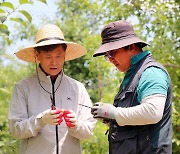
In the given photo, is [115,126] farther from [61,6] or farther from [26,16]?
[61,6]

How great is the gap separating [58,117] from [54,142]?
0.67 ft

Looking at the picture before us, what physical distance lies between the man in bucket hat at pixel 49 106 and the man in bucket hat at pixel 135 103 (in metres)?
0.32

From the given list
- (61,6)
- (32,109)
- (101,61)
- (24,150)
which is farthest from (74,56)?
(61,6)

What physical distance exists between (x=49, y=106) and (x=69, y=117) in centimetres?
20

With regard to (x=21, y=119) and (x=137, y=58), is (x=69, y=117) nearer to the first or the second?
(x=21, y=119)

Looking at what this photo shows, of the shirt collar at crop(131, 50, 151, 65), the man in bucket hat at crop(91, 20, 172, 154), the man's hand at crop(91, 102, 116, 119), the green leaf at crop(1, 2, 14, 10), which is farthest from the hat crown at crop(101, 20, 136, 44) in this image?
the green leaf at crop(1, 2, 14, 10)

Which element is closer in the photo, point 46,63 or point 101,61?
point 46,63

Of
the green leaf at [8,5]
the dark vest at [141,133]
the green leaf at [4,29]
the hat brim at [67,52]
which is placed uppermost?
the green leaf at [8,5]

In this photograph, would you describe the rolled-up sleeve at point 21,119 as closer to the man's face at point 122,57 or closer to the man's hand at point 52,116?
the man's hand at point 52,116

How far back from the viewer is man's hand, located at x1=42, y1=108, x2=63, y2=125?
7.50ft

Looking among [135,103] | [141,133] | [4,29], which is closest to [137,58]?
[135,103]

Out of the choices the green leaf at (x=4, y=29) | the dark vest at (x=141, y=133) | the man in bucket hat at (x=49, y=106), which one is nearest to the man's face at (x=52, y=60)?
the man in bucket hat at (x=49, y=106)

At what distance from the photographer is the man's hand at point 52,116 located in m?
2.29

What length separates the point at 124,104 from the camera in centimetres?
213
